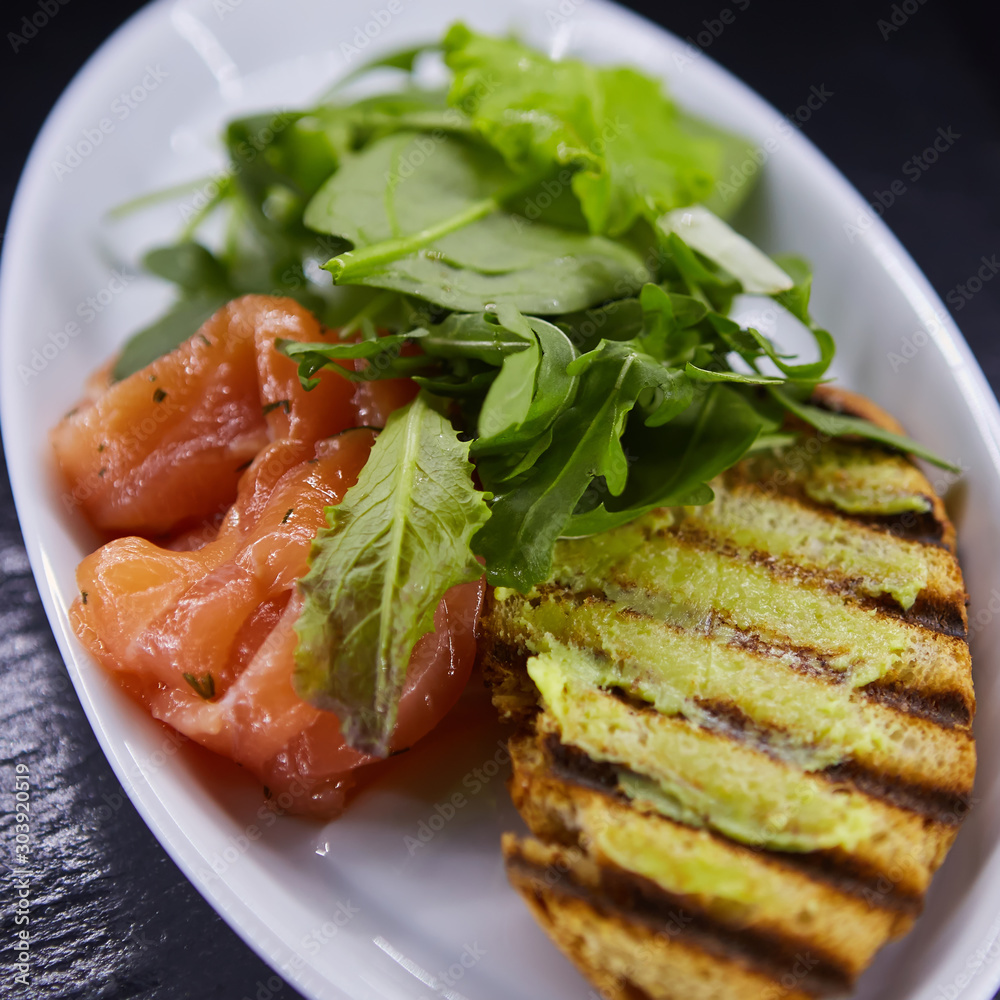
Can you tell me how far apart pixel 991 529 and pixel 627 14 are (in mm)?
2302

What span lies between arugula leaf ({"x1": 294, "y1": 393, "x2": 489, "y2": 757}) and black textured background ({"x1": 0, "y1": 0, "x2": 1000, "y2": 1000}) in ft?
2.40

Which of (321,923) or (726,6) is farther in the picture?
(726,6)

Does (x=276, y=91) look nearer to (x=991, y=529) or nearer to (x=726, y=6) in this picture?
(x=726, y=6)

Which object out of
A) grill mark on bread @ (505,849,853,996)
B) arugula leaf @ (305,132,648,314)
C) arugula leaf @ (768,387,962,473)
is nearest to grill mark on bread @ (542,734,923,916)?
grill mark on bread @ (505,849,853,996)

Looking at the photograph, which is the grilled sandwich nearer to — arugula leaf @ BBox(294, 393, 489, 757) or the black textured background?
arugula leaf @ BBox(294, 393, 489, 757)

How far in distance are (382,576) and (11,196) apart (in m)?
2.47

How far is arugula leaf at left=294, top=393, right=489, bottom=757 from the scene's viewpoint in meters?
1.66

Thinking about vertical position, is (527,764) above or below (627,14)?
below

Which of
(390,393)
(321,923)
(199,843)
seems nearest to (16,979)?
(199,843)

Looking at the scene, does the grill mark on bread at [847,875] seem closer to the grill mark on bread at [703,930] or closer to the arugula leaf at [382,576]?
the grill mark on bread at [703,930]

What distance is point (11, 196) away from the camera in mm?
3209

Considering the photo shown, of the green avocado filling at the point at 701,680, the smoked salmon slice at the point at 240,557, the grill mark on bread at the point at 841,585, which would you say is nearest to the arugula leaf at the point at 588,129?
the smoked salmon slice at the point at 240,557

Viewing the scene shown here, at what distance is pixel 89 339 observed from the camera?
2.68 m

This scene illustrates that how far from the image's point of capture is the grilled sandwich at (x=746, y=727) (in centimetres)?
154
